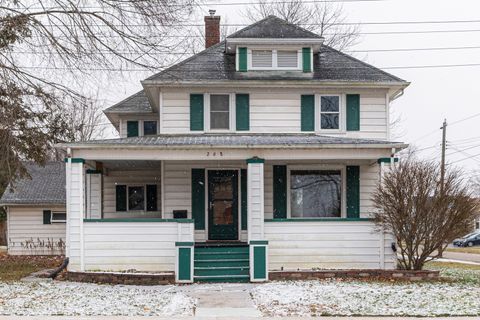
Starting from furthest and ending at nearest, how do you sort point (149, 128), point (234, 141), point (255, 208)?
point (149, 128) → point (234, 141) → point (255, 208)

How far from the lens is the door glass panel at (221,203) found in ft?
59.1

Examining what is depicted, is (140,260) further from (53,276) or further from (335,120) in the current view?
(335,120)

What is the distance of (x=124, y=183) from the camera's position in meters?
20.5

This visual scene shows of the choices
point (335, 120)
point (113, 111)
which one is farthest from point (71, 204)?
point (335, 120)

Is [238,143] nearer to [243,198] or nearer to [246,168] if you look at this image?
[246,168]

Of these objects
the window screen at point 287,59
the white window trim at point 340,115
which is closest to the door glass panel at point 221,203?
the white window trim at point 340,115

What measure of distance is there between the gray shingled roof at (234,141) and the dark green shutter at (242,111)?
1.16 feet

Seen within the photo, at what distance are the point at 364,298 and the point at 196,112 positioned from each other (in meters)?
8.49

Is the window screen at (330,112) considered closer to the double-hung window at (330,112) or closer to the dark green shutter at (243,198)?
the double-hung window at (330,112)

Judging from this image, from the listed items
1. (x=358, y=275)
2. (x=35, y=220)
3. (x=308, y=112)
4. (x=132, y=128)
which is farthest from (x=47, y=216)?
(x=358, y=275)

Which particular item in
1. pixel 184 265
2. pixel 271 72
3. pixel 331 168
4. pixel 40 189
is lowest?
pixel 184 265

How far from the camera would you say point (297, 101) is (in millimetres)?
18594

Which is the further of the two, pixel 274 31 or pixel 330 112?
pixel 274 31

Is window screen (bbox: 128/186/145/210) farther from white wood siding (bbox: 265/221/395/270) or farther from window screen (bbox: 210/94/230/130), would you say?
white wood siding (bbox: 265/221/395/270)
